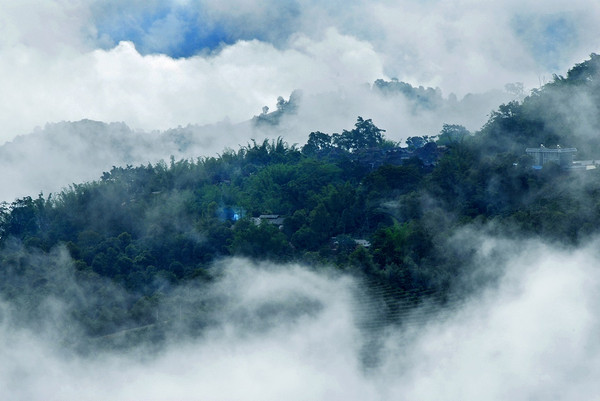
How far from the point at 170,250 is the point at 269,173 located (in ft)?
11.8

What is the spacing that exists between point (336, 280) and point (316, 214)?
2639 mm

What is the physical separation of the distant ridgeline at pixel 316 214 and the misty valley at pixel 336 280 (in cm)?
3

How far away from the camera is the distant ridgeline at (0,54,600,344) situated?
9.75 m

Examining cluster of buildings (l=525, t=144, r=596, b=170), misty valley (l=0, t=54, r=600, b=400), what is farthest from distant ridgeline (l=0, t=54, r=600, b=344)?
cluster of buildings (l=525, t=144, r=596, b=170)

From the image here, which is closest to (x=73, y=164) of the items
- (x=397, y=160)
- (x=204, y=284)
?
(x=397, y=160)

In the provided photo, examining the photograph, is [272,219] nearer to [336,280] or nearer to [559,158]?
[336,280]

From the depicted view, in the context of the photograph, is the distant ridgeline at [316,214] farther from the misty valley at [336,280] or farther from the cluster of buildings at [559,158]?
the cluster of buildings at [559,158]

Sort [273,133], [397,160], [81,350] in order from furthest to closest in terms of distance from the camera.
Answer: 1. [273,133]
2. [397,160]
3. [81,350]

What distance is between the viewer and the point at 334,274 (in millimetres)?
9867

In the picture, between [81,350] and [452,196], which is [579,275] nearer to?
[452,196]

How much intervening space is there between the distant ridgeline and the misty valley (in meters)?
0.03

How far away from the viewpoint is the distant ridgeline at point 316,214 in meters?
9.75

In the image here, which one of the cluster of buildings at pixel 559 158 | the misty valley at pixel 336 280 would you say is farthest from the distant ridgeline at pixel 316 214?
the cluster of buildings at pixel 559 158

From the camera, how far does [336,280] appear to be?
32.0ft
